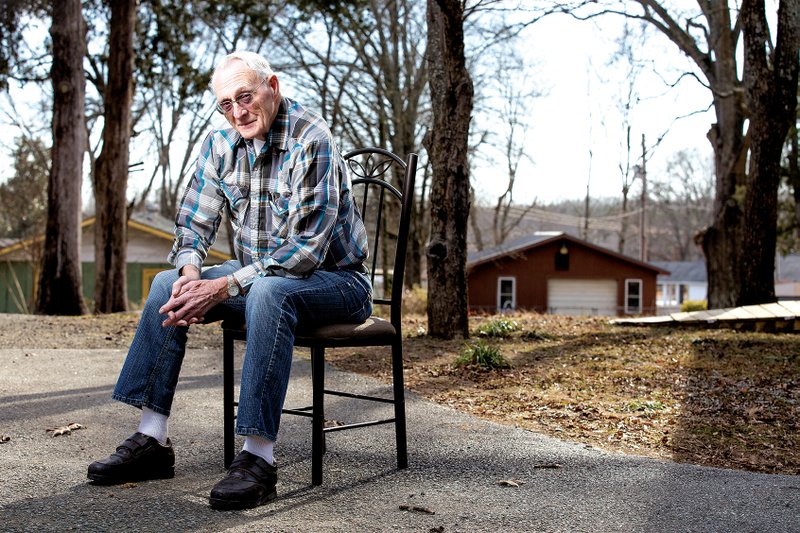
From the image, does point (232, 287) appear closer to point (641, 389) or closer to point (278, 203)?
point (278, 203)

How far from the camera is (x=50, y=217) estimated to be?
1223 cm

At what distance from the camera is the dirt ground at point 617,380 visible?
13.4ft

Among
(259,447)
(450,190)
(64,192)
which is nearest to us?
(259,447)

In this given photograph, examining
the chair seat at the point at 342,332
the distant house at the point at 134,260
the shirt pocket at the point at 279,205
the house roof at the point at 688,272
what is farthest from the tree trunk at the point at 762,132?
the house roof at the point at 688,272

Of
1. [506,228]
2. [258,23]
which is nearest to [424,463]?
[258,23]

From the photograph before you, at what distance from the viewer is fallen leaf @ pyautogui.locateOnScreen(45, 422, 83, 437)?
143 inches

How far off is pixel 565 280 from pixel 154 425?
36913 millimetres

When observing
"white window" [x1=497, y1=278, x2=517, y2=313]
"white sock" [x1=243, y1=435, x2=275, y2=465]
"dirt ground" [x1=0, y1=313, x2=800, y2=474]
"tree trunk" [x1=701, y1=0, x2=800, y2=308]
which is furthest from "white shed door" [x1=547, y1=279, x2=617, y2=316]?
"white sock" [x1=243, y1=435, x2=275, y2=465]

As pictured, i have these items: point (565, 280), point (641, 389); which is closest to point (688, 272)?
point (565, 280)

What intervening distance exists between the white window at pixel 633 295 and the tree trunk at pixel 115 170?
2905 centimetres

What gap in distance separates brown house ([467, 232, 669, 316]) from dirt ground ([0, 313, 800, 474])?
28633mm

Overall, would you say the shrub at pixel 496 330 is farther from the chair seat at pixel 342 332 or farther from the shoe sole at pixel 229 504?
the shoe sole at pixel 229 504

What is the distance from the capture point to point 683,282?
2520 inches

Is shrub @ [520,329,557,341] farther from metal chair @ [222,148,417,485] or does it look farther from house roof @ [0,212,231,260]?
house roof @ [0,212,231,260]
